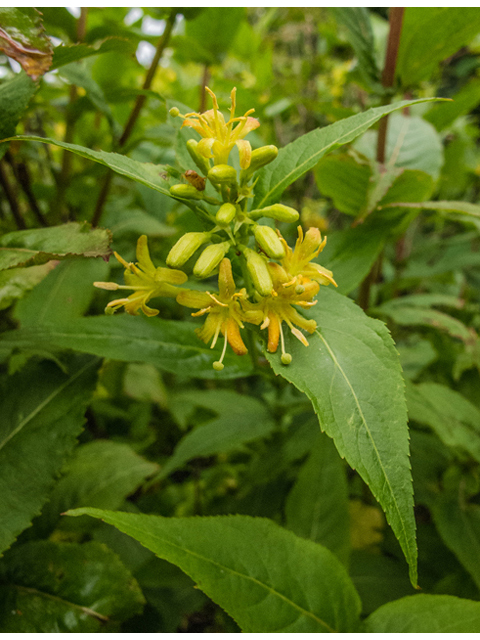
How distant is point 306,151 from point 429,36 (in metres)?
0.57

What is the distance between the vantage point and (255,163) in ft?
1.81

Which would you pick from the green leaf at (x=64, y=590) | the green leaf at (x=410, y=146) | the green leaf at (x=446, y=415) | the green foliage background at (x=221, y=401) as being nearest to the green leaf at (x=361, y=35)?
the green foliage background at (x=221, y=401)

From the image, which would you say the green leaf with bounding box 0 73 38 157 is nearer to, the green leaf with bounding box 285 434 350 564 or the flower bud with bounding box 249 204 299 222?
the flower bud with bounding box 249 204 299 222

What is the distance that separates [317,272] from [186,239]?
178 millimetres

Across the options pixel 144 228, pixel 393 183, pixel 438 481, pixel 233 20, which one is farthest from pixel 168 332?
pixel 233 20

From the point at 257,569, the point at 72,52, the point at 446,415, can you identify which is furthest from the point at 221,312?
the point at 446,415

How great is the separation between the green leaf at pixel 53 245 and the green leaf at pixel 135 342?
0.45 feet

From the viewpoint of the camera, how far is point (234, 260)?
59 cm

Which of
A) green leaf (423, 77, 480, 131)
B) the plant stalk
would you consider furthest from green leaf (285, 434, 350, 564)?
green leaf (423, 77, 480, 131)

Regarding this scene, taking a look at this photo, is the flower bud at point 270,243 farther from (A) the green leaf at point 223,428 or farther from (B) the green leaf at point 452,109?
(B) the green leaf at point 452,109

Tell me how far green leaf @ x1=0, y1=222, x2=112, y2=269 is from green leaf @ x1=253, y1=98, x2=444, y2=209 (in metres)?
0.23

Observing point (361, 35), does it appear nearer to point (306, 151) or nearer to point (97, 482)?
point (306, 151)

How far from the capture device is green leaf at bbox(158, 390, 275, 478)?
924 millimetres

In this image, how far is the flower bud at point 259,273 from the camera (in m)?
0.51
